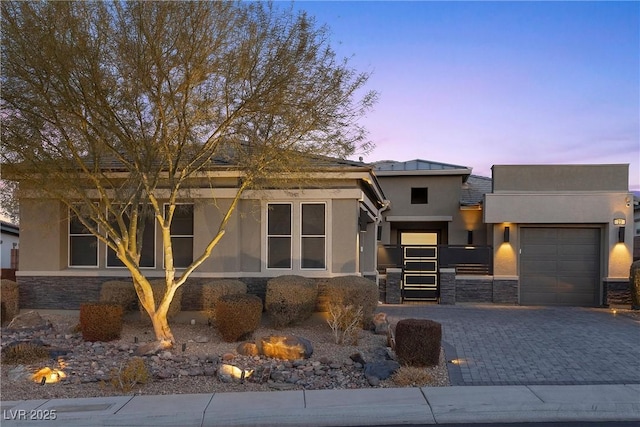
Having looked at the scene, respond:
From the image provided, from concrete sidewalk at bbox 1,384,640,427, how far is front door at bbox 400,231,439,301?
1021 cm

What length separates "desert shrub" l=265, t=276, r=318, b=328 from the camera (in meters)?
12.1

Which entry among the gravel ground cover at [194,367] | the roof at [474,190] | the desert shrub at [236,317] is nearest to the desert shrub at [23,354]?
the gravel ground cover at [194,367]

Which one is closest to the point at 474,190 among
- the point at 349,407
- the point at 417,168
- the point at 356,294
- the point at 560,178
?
the point at 417,168

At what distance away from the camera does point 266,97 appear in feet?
32.7

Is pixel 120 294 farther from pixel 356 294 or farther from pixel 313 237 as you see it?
pixel 356 294

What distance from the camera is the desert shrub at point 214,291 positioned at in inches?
487

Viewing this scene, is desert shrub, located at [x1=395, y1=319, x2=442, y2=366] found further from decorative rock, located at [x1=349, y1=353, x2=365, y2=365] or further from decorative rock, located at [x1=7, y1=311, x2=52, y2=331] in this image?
decorative rock, located at [x1=7, y1=311, x2=52, y2=331]

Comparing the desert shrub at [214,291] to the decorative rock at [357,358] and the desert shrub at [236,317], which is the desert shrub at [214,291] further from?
the decorative rock at [357,358]

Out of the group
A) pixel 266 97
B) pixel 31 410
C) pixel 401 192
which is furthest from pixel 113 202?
pixel 401 192

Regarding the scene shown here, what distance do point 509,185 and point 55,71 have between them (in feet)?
45.2

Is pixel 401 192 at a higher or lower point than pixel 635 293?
higher

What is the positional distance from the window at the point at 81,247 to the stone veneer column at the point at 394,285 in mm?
8830

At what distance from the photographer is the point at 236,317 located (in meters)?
10.8

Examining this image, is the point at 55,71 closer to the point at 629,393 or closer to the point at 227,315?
the point at 227,315
